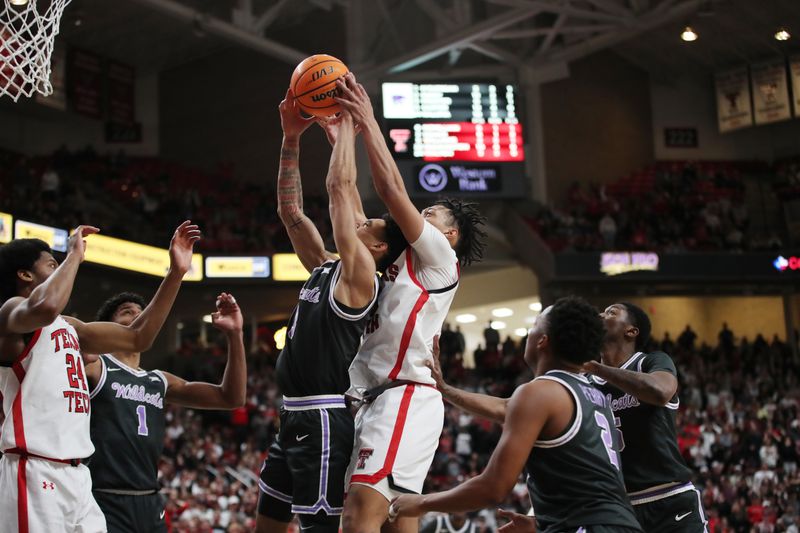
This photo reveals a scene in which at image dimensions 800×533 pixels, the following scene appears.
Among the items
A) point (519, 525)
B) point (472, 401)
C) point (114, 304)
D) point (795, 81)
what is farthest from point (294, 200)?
point (795, 81)

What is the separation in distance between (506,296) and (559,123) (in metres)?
4.49

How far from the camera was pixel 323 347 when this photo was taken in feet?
15.9

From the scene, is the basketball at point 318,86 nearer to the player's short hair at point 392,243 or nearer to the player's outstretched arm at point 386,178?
the player's outstretched arm at point 386,178

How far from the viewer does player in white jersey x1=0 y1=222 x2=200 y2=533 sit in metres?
4.35

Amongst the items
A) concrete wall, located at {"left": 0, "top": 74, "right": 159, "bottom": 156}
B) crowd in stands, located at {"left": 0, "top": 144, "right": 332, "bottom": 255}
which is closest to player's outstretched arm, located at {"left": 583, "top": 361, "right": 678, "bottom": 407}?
crowd in stands, located at {"left": 0, "top": 144, "right": 332, "bottom": 255}

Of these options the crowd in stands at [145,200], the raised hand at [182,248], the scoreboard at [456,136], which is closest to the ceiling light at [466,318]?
the crowd in stands at [145,200]

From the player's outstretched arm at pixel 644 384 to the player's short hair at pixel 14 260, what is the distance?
9.03 ft

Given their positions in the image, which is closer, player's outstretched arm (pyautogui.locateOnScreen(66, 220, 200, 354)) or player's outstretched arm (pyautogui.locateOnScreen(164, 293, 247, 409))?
player's outstretched arm (pyautogui.locateOnScreen(66, 220, 200, 354))

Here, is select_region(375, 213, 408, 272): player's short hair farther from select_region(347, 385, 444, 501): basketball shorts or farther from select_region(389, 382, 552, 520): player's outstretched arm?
select_region(389, 382, 552, 520): player's outstretched arm

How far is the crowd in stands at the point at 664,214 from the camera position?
2308 cm

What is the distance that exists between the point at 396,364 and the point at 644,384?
133cm

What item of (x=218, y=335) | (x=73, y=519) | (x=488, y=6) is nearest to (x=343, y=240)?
(x=73, y=519)

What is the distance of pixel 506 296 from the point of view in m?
25.4

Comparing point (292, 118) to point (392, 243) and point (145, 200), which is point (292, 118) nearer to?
point (392, 243)
